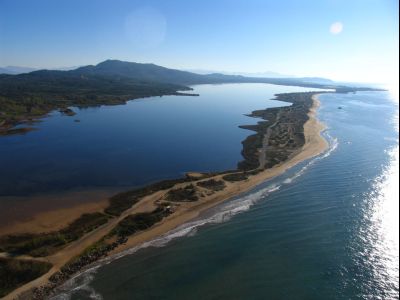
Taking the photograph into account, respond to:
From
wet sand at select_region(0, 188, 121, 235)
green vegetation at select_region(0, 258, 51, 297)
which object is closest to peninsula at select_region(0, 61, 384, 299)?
green vegetation at select_region(0, 258, 51, 297)

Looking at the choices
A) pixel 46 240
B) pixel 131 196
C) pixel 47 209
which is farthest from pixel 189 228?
pixel 47 209

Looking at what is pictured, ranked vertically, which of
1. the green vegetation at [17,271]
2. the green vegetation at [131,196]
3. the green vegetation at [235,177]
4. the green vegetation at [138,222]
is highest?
the green vegetation at [235,177]

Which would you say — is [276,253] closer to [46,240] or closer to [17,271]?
[46,240]

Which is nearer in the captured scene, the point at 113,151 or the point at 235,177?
the point at 235,177

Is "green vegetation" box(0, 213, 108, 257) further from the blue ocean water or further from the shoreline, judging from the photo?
the blue ocean water

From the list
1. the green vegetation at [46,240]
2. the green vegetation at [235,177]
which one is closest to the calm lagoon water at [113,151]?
the green vegetation at [235,177]

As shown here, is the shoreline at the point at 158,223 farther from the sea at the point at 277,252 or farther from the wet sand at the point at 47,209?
the wet sand at the point at 47,209
